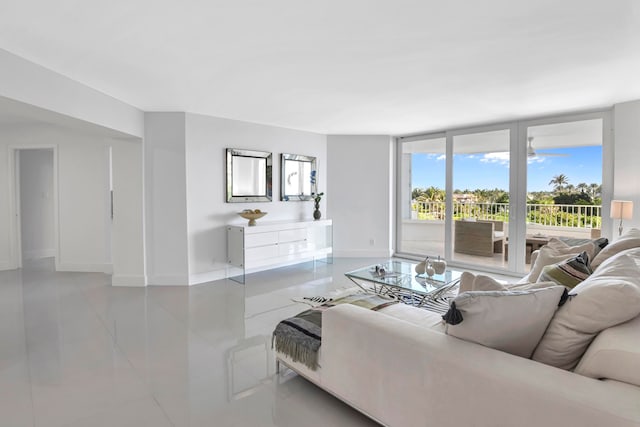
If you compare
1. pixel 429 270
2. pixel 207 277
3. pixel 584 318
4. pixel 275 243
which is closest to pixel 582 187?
pixel 429 270

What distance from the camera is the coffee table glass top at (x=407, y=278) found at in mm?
3232

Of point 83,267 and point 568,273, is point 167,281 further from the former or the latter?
point 568,273

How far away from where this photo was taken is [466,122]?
5.37 meters

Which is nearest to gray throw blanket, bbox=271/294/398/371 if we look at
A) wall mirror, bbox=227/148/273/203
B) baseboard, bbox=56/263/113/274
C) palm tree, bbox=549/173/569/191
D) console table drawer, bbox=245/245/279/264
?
console table drawer, bbox=245/245/279/264

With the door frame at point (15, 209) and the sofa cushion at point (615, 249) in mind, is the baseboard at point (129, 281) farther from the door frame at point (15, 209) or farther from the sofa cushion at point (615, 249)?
the sofa cushion at point (615, 249)

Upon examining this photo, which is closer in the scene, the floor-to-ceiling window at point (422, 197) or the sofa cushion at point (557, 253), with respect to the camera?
the sofa cushion at point (557, 253)

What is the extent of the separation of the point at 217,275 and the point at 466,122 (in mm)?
4370

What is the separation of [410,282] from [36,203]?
7254 millimetres

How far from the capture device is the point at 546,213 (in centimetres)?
543

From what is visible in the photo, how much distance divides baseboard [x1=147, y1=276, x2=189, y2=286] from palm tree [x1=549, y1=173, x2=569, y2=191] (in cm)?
542

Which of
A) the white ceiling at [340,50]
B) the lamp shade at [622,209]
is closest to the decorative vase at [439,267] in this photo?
the white ceiling at [340,50]

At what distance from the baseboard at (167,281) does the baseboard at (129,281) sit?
7 cm

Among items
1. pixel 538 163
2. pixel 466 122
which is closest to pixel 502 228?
pixel 538 163

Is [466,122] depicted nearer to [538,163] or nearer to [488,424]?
[538,163]
